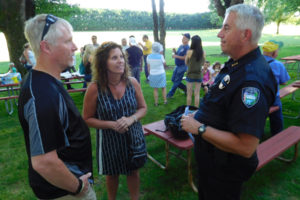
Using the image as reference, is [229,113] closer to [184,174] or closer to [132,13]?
[184,174]

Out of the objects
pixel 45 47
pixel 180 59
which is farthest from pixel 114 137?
pixel 180 59

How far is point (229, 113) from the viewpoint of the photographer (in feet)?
4.46

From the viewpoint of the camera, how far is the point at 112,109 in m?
2.10

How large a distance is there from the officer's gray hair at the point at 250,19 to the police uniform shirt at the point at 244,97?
137 millimetres

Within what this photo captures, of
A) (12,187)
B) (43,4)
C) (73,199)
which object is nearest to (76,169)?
(73,199)

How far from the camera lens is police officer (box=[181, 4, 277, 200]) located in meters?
1.25

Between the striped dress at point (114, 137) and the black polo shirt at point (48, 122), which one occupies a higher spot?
the black polo shirt at point (48, 122)

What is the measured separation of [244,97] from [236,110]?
0.09 m

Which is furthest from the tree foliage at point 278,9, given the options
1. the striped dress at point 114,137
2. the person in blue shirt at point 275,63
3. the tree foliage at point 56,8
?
the striped dress at point 114,137

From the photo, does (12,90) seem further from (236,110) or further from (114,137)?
(236,110)

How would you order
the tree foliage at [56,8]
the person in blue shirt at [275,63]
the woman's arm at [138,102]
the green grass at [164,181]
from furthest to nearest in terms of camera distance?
the tree foliage at [56,8], the person in blue shirt at [275,63], the green grass at [164,181], the woman's arm at [138,102]

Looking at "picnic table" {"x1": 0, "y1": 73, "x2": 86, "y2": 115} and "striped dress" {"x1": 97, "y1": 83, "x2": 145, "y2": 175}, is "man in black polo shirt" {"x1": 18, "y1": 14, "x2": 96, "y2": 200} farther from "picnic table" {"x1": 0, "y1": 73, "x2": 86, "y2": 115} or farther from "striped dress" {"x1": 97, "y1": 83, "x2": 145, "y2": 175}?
"picnic table" {"x1": 0, "y1": 73, "x2": 86, "y2": 115}

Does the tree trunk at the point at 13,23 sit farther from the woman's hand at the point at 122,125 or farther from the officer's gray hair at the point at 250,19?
the officer's gray hair at the point at 250,19

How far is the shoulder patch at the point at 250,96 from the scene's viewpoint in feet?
4.06
